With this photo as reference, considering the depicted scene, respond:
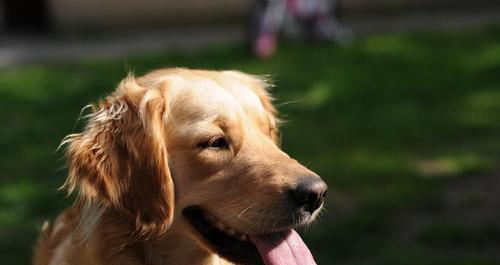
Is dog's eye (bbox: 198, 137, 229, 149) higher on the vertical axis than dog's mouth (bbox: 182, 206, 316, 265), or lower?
higher

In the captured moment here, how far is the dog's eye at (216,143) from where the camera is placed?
383 centimetres

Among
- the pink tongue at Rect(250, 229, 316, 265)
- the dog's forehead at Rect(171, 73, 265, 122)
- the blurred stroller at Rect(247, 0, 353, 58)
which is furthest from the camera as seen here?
the blurred stroller at Rect(247, 0, 353, 58)

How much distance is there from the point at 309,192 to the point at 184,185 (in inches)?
21.8

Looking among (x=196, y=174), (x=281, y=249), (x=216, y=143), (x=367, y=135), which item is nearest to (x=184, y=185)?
(x=196, y=174)

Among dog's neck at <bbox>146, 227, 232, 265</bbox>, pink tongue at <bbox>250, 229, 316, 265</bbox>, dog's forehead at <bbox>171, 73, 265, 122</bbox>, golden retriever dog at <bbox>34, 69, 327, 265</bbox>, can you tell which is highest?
dog's forehead at <bbox>171, 73, 265, 122</bbox>

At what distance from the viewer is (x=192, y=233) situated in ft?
12.6

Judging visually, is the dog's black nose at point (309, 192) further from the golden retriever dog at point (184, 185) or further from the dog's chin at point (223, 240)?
the dog's chin at point (223, 240)

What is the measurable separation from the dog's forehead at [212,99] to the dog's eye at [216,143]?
0.11 meters

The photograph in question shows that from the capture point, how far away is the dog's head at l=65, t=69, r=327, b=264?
3.70m

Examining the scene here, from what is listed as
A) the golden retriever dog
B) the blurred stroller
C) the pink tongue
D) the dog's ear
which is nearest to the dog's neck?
the golden retriever dog

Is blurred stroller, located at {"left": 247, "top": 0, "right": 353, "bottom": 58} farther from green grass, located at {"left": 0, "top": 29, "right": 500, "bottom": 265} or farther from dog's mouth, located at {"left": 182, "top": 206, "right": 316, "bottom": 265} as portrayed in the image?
dog's mouth, located at {"left": 182, "top": 206, "right": 316, "bottom": 265}

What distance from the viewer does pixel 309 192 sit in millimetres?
3629

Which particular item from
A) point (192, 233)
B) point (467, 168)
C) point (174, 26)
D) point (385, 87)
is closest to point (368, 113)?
point (385, 87)

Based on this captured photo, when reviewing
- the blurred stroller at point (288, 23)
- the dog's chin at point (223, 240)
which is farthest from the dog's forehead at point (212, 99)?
the blurred stroller at point (288, 23)
